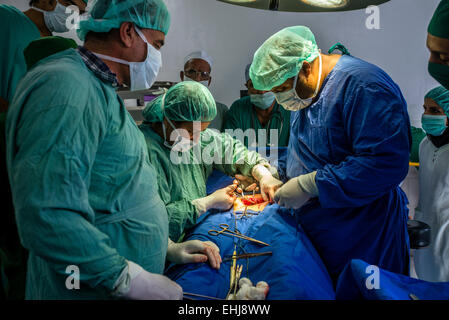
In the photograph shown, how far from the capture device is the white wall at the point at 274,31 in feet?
7.68

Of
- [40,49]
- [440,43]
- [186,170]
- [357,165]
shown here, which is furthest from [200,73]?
[440,43]

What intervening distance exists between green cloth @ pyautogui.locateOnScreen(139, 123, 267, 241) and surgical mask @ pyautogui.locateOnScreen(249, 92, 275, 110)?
663 millimetres

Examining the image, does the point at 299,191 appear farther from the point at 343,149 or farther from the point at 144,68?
the point at 144,68

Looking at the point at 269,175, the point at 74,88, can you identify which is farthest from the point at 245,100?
the point at 74,88

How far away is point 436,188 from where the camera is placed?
244 cm

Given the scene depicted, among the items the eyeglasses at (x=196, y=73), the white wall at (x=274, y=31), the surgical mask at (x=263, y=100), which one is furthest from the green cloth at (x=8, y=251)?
the surgical mask at (x=263, y=100)

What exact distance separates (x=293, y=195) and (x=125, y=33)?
1.15m

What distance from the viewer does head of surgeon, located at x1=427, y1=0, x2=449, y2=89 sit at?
3.47 feet

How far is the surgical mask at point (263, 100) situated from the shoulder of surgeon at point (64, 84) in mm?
2059

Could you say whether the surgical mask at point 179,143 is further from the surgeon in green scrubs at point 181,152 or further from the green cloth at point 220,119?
the green cloth at point 220,119

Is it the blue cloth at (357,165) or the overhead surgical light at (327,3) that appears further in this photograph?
the overhead surgical light at (327,3)

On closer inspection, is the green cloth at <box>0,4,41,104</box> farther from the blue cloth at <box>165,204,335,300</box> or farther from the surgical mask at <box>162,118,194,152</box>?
the blue cloth at <box>165,204,335,300</box>

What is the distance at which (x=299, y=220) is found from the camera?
167 cm
